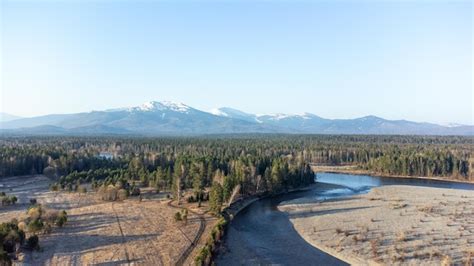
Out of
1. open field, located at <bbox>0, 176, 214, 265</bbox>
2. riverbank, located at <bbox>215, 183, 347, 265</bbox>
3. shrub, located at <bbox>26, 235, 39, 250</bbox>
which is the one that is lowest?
riverbank, located at <bbox>215, 183, 347, 265</bbox>

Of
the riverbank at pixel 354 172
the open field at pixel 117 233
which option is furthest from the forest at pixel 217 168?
the open field at pixel 117 233

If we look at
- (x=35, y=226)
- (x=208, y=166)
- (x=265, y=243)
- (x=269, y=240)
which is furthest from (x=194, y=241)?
(x=208, y=166)

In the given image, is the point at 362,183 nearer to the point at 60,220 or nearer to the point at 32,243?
the point at 60,220

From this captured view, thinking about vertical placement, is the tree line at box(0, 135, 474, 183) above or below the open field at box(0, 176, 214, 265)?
above

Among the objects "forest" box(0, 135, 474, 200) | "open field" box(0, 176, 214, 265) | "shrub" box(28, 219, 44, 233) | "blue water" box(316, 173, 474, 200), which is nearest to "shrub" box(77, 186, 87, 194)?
"forest" box(0, 135, 474, 200)

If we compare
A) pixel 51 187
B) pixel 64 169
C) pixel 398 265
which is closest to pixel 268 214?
pixel 398 265

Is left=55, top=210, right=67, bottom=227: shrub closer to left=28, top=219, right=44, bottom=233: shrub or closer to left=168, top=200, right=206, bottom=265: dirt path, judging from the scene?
left=28, top=219, right=44, bottom=233: shrub

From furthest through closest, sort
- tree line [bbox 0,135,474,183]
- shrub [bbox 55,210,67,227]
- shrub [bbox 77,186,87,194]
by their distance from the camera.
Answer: tree line [bbox 0,135,474,183]
shrub [bbox 77,186,87,194]
shrub [bbox 55,210,67,227]
